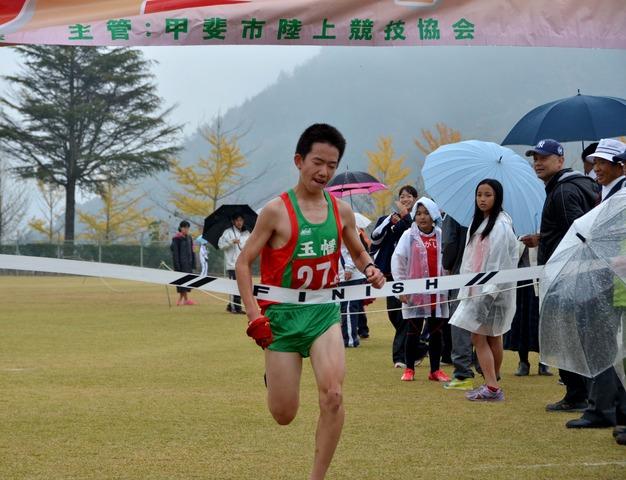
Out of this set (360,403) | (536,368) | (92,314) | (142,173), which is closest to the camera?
(360,403)

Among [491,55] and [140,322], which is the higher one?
[491,55]

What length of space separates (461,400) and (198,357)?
5.22 meters

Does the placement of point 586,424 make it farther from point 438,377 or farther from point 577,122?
point 577,122

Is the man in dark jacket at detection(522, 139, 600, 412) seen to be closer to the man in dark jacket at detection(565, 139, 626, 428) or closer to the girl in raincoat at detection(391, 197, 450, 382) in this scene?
the man in dark jacket at detection(565, 139, 626, 428)

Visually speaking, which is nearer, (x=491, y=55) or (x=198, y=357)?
(x=198, y=357)

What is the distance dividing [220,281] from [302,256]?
928mm

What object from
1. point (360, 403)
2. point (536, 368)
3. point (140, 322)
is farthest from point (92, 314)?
point (360, 403)

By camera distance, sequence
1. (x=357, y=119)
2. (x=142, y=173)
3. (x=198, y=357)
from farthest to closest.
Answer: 1. (x=357, y=119)
2. (x=142, y=173)
3. (x=198, y=357)

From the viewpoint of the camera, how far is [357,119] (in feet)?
566

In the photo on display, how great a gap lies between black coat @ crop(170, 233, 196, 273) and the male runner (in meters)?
21.6

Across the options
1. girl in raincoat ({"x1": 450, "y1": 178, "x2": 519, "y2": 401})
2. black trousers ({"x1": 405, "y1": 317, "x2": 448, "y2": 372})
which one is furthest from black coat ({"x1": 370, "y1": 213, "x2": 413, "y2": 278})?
girl in raincoat ({"x1": 450, "y1": 178, "x2": 519, "y2": 401})

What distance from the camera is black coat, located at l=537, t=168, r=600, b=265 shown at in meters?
9.01

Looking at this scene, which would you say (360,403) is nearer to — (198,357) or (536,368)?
(536,368)

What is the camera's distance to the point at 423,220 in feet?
38.0
